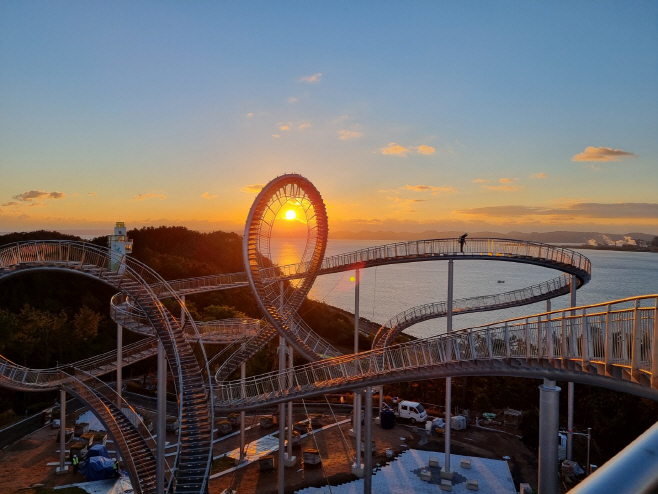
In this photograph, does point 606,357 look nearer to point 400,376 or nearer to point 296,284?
point 400,376

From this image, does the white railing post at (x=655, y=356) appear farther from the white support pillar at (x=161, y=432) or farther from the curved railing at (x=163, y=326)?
the white support pillar at (x=161, y=432)

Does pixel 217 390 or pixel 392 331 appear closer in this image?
pixel 217 390

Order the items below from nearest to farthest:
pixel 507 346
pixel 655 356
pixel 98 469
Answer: pixel 655 356 < pixel 507 346 < pixel 98 469

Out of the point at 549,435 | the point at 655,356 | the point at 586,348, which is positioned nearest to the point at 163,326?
the point at 549,435

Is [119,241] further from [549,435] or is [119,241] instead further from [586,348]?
[586,348]

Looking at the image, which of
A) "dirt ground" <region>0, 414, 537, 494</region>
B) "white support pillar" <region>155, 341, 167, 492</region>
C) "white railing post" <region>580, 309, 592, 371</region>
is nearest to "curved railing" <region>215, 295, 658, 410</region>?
"white railing post" <region>580, 309, 592, 371</region>

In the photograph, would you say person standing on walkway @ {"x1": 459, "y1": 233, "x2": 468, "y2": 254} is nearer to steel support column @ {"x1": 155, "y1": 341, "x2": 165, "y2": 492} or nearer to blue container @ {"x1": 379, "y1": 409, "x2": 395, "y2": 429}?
blue container @ {"x1": 379, "y1": 409, "x2": 395, "y2": 429}

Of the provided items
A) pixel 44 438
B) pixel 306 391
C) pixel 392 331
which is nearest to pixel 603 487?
pixel 306 391
